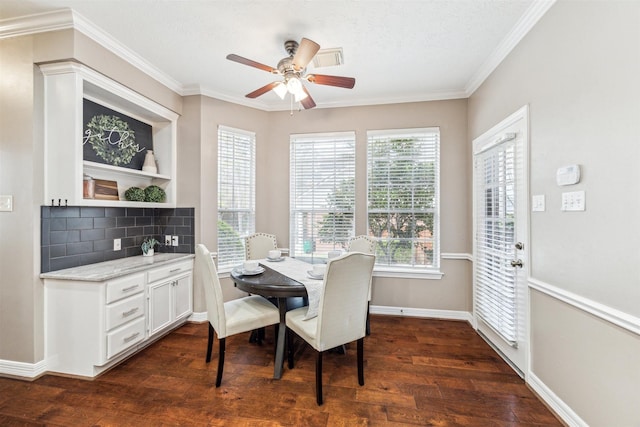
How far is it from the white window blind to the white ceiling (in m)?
0.97

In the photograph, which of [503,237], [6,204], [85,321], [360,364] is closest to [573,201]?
[503,237]

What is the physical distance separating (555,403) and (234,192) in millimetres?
3601

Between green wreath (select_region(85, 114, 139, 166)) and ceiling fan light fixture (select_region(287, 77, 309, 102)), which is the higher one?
ceiling fan light fixture (select_region(287, 77, 309, 102))

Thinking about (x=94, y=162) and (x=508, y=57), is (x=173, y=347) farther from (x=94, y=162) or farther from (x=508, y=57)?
(x=508, y=57)

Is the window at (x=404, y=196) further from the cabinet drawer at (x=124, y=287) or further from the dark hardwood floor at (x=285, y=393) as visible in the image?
the cabinet drawer at (x=124, y=287)

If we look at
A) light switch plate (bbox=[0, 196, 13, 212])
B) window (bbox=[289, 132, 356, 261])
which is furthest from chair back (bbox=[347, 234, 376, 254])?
light switch plate (bbox=[0, 196, 13, 212])

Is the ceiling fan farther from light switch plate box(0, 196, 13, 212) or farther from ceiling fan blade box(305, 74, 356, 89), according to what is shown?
light switch plate box(0, 196, 13, 212)

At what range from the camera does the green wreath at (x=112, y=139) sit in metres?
2.61

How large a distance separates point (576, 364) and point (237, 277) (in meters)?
2.42

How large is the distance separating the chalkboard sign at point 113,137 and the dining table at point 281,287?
5.76 feet

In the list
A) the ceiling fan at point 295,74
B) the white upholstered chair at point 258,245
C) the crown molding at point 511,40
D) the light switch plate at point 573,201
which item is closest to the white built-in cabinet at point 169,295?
the white upholstered chair at point 258,245

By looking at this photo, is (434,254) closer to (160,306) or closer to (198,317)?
(198,317)

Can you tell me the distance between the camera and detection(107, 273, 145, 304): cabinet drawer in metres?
2.24

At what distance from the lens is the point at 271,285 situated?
7.10ft
